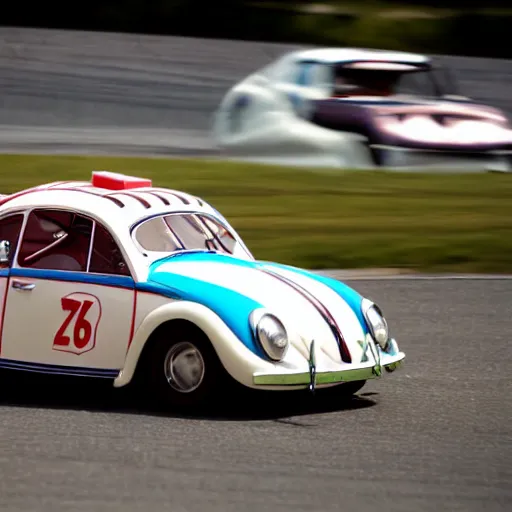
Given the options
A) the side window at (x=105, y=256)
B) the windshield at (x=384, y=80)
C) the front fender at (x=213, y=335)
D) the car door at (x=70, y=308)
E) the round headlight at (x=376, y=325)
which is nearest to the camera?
the front fender at (x=213, y=335)

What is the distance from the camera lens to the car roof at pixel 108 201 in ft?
25.4

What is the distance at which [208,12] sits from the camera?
102ft

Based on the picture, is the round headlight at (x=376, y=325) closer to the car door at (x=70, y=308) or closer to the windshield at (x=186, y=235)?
the windshield at (x=186, y=235)

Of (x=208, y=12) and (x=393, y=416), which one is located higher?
(x=208, y=12)

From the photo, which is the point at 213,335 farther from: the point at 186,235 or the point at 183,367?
the point at 186,235

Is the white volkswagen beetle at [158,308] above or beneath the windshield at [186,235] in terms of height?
beneath

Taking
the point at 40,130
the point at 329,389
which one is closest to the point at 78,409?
the point at 329,389

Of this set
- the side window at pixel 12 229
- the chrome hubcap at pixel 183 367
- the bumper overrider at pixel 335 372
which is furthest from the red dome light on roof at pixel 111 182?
the bumper overrider at pixel 335 372

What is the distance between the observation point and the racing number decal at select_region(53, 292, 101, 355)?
7.43 meters

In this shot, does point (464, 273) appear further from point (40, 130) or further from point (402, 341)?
point (40, 130)

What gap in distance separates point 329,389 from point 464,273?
5.42 meters

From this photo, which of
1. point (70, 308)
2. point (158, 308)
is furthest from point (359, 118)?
point (158, 308)

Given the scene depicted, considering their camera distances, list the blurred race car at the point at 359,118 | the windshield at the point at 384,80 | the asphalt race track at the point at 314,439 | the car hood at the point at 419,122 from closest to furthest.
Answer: the asphalt race track at the point at 314,439, the car hood at the point at 419,122, the blurred race car at the point at 359,118, the windshield at the point at 384,80

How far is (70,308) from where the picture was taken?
24.6 feet
